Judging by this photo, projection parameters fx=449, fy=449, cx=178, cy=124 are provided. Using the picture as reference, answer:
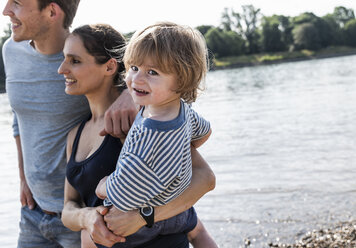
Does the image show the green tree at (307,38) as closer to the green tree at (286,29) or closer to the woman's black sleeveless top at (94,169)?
the green tree at (286,29)

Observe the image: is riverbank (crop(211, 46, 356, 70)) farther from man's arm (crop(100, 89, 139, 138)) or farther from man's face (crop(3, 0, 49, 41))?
man's arm (crop(100, 89, 139, 138))

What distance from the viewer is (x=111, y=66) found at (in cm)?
244

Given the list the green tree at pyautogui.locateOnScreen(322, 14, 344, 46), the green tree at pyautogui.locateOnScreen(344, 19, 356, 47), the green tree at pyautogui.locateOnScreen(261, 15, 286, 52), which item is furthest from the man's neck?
the green tree at pyautogui.locateOnScreen(322, 14, 344, 46)

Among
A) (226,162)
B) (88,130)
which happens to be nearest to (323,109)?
(226,162)

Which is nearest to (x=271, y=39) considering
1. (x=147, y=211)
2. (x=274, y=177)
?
(x=274, y=177)

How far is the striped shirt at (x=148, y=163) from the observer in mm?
1835

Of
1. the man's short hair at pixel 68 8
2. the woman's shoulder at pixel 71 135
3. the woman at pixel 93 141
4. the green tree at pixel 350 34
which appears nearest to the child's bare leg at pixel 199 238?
the woman at pixel 93 141

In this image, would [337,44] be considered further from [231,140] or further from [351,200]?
[351,200]

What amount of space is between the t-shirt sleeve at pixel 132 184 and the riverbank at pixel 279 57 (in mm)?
86873

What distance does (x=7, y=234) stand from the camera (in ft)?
24.1

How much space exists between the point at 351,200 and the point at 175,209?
6190 millimetres

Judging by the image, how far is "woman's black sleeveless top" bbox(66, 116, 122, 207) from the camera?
2191 mm

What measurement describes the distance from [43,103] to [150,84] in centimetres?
110

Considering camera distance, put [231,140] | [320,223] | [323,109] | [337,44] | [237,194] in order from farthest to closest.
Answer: [337,44], [323,109], [231,140], [237,194], [320,223]
